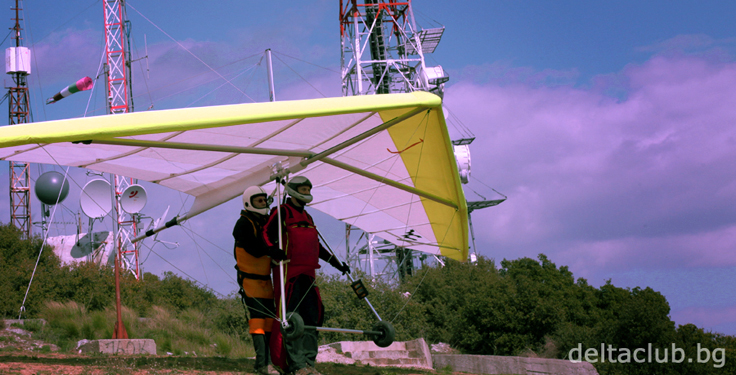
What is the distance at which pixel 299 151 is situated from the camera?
6016mm

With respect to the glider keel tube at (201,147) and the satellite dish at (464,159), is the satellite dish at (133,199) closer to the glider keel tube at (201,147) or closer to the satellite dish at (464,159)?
the satellite dish at (464,159)

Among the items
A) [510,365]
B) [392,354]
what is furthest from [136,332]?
[510,365]

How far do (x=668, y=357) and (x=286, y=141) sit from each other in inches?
336

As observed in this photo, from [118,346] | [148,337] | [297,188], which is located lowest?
[148,337]

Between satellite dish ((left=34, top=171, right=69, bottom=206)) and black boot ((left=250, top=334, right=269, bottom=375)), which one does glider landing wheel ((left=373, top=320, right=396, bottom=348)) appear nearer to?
black boot ((left=250, top=334, right=269, bottom=375))

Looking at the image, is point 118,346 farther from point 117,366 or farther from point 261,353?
point 261,353

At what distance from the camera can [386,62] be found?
80.7 ft

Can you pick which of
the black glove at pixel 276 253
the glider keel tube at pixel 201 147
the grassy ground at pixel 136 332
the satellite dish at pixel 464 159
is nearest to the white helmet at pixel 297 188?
the glider keel tube at pixel 201 147

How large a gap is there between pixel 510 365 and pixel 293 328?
736 centimetres

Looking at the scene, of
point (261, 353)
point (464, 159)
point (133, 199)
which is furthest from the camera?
point (464, 159)

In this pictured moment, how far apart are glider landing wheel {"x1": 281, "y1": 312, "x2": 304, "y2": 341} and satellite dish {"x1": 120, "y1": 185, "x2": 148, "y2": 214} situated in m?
16.0

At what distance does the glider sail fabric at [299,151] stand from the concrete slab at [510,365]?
3099mm
